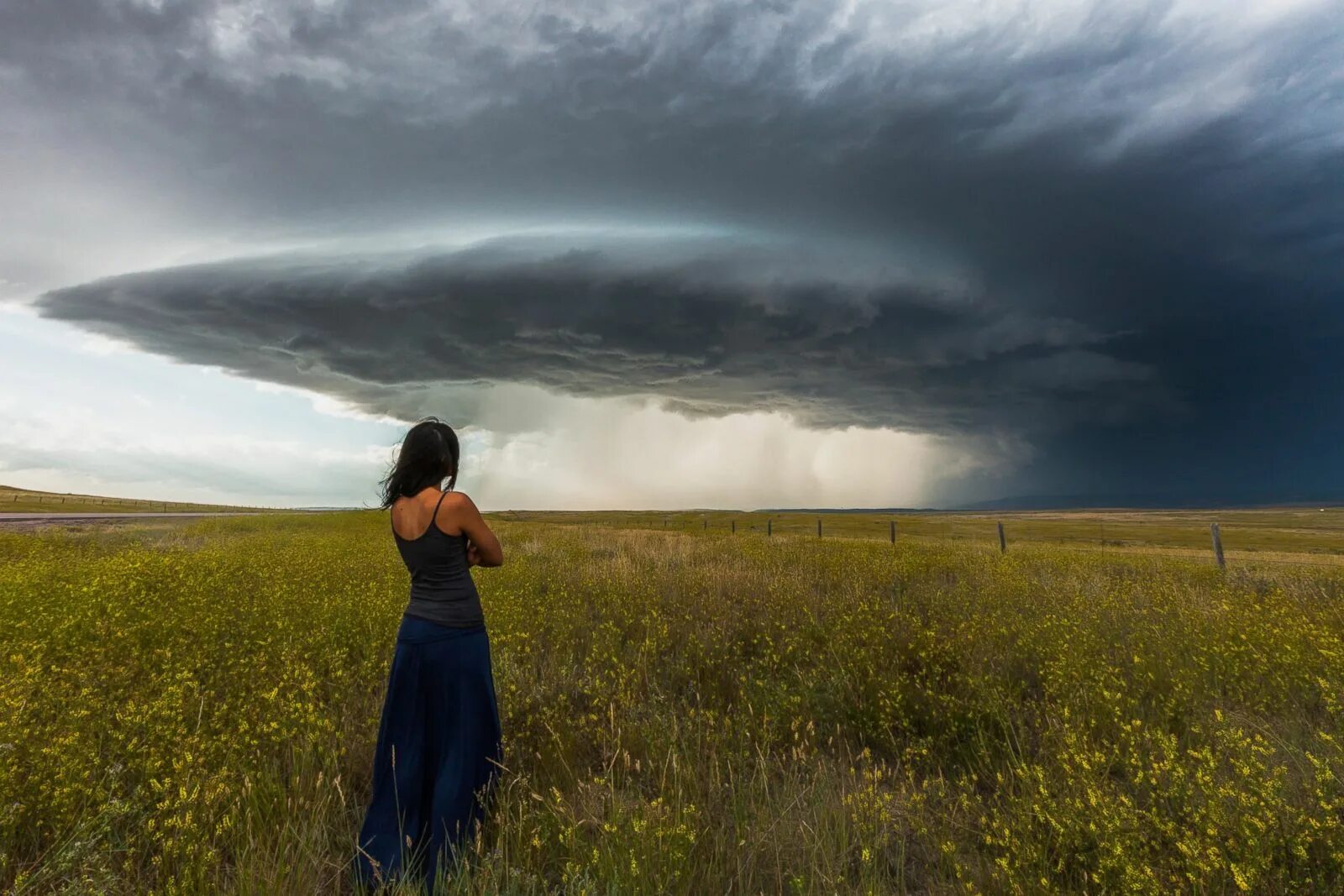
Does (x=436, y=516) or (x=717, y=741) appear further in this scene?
(x=717, y=741)

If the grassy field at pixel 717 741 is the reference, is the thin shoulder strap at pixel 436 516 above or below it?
above

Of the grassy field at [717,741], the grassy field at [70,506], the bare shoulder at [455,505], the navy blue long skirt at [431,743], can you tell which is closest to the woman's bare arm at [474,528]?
the bare shoulder at [455,505]

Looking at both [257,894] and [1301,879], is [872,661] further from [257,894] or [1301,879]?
[257,894]

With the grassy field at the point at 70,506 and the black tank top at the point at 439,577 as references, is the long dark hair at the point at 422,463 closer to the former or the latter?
the black tank top at the point at 439,577

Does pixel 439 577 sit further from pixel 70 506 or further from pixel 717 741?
pixel 70 506

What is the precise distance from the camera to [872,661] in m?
5.95

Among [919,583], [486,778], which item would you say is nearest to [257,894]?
[486,778]

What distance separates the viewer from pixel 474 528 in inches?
137

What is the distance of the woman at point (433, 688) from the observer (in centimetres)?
337

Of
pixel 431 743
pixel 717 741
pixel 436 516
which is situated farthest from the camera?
pixel 717 741

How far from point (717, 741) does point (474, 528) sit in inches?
88.7

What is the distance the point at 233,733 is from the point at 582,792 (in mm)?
2518

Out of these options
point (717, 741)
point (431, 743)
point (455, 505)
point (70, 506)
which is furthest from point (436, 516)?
point (70, 506)

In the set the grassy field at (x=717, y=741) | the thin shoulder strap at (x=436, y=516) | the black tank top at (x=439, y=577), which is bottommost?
the grassy field at (x=717, y=741)
